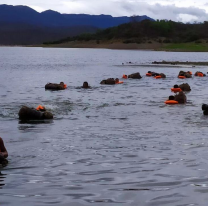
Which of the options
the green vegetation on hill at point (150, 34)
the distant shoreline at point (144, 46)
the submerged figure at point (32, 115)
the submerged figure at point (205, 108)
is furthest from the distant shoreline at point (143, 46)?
the submerged figure at point (32, 115)

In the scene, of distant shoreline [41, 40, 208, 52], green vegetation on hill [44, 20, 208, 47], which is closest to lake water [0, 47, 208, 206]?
distant shoreline [41, 40, 208, 52]

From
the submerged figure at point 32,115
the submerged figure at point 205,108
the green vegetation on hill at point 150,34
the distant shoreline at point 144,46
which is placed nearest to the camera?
the submerged figure at point 32,115

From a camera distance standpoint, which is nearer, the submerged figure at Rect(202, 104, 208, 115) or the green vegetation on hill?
the submerged figure at Rect(202, 104, 208, 115)

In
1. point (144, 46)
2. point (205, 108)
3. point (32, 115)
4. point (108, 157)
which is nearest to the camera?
point (108, 157)

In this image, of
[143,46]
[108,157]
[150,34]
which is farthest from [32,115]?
[150,34]

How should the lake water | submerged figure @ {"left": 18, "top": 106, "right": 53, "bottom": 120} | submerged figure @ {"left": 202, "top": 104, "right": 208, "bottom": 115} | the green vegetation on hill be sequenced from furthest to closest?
the green vegetation on hill
submerged figure @ {"left": 202, "top": 104, "right": 208, "bottom": 115}
submerged figure @ {"left": 18, "top": 106, "right": 53, "bottom": 120}
the lake water

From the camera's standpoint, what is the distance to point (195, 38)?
13225cm

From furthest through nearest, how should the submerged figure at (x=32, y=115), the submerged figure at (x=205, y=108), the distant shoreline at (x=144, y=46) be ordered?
the distant shoreline at (x=144, y=46), the submerged figure at (x=205, y=108), the submerged figure at (x=32, y=115)

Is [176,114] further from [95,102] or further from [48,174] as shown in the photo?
[48,174]

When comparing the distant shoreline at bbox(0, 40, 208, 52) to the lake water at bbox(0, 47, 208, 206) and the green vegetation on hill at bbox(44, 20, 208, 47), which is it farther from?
the lake water at bbox(0, 47, 208, 206)

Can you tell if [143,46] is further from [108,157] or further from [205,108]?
[108,157]

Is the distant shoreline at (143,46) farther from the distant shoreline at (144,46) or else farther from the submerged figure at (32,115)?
the submerged figure at (32,115)

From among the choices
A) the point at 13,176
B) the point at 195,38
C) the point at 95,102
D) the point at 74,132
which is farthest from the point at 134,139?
the point at 195,38

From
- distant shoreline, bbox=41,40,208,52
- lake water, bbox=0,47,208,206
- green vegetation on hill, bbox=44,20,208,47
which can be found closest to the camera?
lake water, bbox=0,47,208,206
